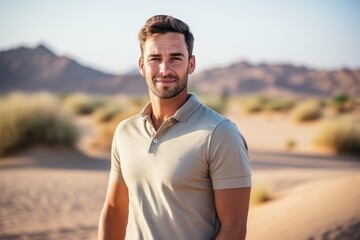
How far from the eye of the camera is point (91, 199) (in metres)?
10.6

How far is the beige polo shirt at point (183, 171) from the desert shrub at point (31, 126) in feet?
45.2

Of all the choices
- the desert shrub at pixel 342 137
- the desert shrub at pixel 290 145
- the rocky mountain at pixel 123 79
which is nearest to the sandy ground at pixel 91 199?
the desert shrub at pixel 342 137

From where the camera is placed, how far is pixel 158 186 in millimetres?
2352

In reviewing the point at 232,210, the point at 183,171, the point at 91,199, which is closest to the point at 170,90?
the point at 183,171

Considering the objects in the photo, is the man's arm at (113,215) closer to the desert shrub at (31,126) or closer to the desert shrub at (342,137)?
the desert shrub at (31,126)

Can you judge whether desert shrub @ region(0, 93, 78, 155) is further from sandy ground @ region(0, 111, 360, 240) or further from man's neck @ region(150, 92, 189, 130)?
man's neck @ region(150, 92, 189, 130)

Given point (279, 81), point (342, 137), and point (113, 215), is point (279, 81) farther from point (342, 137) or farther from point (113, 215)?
point (113, 215)

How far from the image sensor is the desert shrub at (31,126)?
15451 mm

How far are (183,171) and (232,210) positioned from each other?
300mm

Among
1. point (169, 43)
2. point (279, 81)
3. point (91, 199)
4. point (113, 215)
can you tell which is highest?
point (169, 43)

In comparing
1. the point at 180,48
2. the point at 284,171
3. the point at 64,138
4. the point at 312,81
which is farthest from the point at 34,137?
the point at 312,81

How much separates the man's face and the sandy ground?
3976 millimetres

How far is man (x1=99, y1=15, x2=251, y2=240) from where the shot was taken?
2238 millimetres

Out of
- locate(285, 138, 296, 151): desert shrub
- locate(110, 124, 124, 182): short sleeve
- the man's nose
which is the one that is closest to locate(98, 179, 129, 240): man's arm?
locate(110, 124, 124, 182): short sleeve
